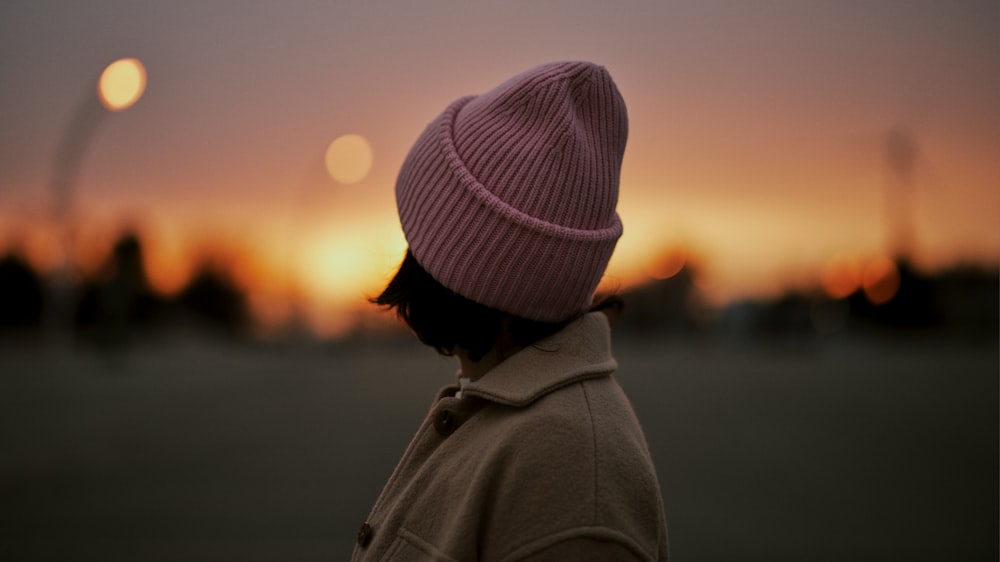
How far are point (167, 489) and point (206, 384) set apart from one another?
16.2 m

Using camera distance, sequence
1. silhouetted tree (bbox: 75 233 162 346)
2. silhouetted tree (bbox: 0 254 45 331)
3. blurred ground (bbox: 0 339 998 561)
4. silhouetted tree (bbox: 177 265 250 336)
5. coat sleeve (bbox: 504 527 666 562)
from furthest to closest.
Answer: silhouetted tree (bbox: 177 265 250 336) → silhouetted tree (bbox: 0 254 45 331) → silhouetted tree (bbox: 75 233 162 346) → blurred ground (bbox: 0 339 998 561) → coat sleeve (bbox: 504 527 666 562)

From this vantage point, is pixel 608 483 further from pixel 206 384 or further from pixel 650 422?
pixel 206 384

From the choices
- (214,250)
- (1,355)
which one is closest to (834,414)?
(1,355)

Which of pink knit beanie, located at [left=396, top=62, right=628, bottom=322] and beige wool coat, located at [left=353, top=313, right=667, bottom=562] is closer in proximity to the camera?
beige wool coat, located at [left=353, top=313, right=667, bottom=562]

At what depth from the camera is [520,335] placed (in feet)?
5.91

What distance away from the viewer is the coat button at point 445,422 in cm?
Answer: 175

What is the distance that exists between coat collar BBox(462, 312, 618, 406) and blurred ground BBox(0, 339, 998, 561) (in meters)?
5.13

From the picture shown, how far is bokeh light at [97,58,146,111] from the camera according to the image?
1088 cm

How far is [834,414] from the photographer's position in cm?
1661

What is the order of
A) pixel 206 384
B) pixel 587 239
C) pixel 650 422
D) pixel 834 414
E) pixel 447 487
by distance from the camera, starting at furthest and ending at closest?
pixel 206 384 → pixel 834 414 → pixel 650 422 → pixel 587 239 → pixel 447 487

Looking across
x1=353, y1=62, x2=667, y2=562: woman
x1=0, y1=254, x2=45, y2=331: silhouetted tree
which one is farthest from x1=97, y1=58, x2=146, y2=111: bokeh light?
x1=0, y1=254, x2=45, y2=331: silhouetted tree

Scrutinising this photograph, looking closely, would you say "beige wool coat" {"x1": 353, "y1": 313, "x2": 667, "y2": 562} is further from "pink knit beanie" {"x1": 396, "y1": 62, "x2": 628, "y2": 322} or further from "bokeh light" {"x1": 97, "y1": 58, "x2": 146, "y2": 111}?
"bokeh light" {"x1": 97, "y1": 58, "x2": 146, "y2": 111}

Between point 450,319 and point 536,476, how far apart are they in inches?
16.4

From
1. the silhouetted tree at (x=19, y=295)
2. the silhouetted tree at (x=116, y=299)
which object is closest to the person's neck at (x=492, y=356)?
the silhouetted tree at (x=116, y=299)
